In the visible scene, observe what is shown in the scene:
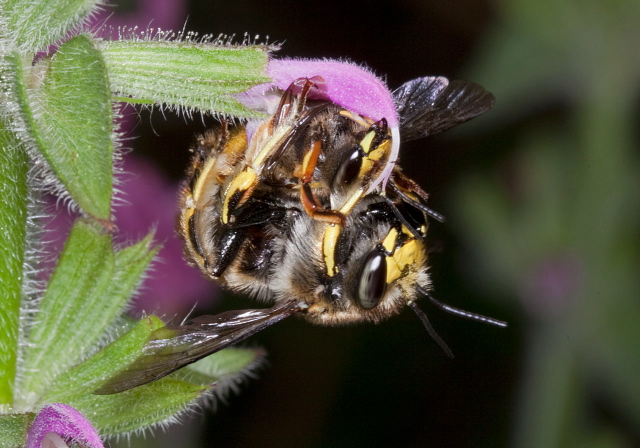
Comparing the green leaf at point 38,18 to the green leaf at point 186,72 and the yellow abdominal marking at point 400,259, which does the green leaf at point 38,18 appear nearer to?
the green leaf at point 186,72

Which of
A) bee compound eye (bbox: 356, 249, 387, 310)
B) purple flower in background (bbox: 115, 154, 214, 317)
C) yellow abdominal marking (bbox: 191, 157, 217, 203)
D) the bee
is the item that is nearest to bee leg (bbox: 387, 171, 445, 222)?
the bee

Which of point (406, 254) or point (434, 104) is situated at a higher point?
point (434, 104)

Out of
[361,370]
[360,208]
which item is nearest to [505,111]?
[361,370]

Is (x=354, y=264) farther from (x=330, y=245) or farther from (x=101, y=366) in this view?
(x=101, y=366)

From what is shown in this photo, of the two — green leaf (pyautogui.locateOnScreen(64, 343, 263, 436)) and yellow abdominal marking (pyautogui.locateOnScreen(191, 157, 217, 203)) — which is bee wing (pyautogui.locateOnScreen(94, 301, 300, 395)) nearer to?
green leaf (pyautogui.locateOnScreen(64, 343, 263, 436))

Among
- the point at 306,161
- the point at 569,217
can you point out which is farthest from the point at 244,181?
the point at 569,217

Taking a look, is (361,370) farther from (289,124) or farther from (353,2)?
(289,124)
